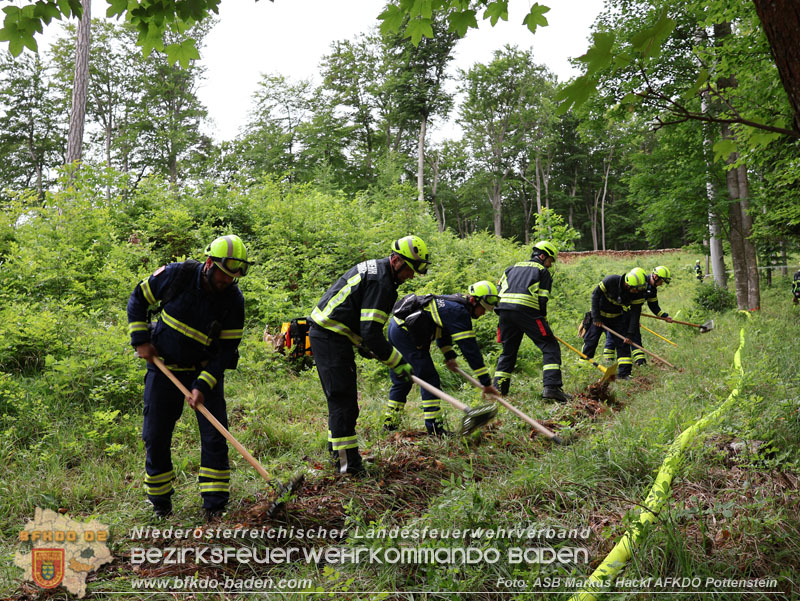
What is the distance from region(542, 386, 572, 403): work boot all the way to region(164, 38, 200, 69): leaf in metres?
5.18

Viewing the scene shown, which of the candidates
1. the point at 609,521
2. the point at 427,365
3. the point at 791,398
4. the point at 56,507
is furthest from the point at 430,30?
the point at 56,507

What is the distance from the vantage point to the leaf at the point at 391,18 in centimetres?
296

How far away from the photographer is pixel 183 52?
277 centimetres

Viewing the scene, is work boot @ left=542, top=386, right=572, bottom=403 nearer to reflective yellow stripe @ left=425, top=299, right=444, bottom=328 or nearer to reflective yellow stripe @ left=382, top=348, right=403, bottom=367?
reflective yellow stripe @ left=425, top=299, right=444, bottom=328

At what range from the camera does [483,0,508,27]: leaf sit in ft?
9.57

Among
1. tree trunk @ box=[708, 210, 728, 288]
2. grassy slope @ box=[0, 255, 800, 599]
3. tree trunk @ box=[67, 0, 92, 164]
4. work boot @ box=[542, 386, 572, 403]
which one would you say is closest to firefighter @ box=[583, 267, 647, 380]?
grassy slope @ box=[0, 255, 800, 599]

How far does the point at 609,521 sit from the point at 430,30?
3.18 metres

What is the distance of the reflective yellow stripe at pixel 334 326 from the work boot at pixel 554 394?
287 centimetres

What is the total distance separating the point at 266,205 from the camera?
1126cm

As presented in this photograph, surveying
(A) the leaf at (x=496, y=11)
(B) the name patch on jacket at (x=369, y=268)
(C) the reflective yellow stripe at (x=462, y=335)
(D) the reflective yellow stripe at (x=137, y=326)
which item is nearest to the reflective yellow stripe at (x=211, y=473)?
(D) the reflective yellow stripe at (x=137, y=326)

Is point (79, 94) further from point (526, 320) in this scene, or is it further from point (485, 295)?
point (526, 320)

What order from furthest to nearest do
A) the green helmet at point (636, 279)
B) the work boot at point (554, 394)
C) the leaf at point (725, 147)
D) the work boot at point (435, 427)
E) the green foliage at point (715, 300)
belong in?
the green foliage at point (715, 300) → the green helmet at point (636, 279) → the work boot at point (554, 394) → the work boot at point (435, 427) → the leaf at point (725, 147)

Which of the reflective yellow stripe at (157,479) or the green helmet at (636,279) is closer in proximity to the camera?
the reflective yellow stripe at (157,479)

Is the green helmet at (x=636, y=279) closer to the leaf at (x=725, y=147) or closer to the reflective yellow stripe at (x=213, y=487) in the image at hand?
the leaf at (x=725, y=147)
